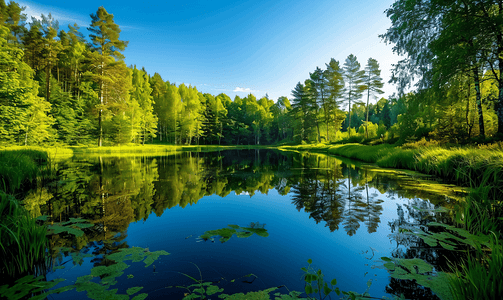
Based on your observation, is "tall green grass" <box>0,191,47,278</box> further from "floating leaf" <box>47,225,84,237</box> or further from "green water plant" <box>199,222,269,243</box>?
"green water plant" <box>199,222,269,243</box>

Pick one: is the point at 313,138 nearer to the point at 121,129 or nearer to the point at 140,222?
the point at 121,129

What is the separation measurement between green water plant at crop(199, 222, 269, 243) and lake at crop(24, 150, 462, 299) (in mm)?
29

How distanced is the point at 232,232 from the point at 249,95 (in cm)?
6471

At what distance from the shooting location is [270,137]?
2482 inches

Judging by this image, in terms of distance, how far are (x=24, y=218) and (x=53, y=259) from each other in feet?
2.30

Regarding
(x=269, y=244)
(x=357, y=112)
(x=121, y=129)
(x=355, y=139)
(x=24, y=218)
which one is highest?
(x=357, y=112)

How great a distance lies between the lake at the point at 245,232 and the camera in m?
2.67

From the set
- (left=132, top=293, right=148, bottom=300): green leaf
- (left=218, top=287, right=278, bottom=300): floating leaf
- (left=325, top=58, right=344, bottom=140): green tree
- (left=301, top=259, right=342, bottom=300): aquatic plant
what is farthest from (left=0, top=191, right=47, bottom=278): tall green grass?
(left=325, top=58, right=344, bottom=140): green tree

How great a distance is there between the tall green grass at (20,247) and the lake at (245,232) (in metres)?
0.25

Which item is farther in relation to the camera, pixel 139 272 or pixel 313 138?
pixel 313 138

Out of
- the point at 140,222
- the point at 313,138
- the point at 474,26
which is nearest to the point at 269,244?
the point at 140,222

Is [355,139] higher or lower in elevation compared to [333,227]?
higher

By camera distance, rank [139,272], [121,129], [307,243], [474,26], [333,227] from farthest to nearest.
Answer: [121,129] → [474,26] → [333,227] → [307,243] → [139,272]

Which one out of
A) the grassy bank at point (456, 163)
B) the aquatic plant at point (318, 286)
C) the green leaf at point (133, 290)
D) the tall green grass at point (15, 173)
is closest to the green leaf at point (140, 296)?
the green leaf at point (133, 290)
